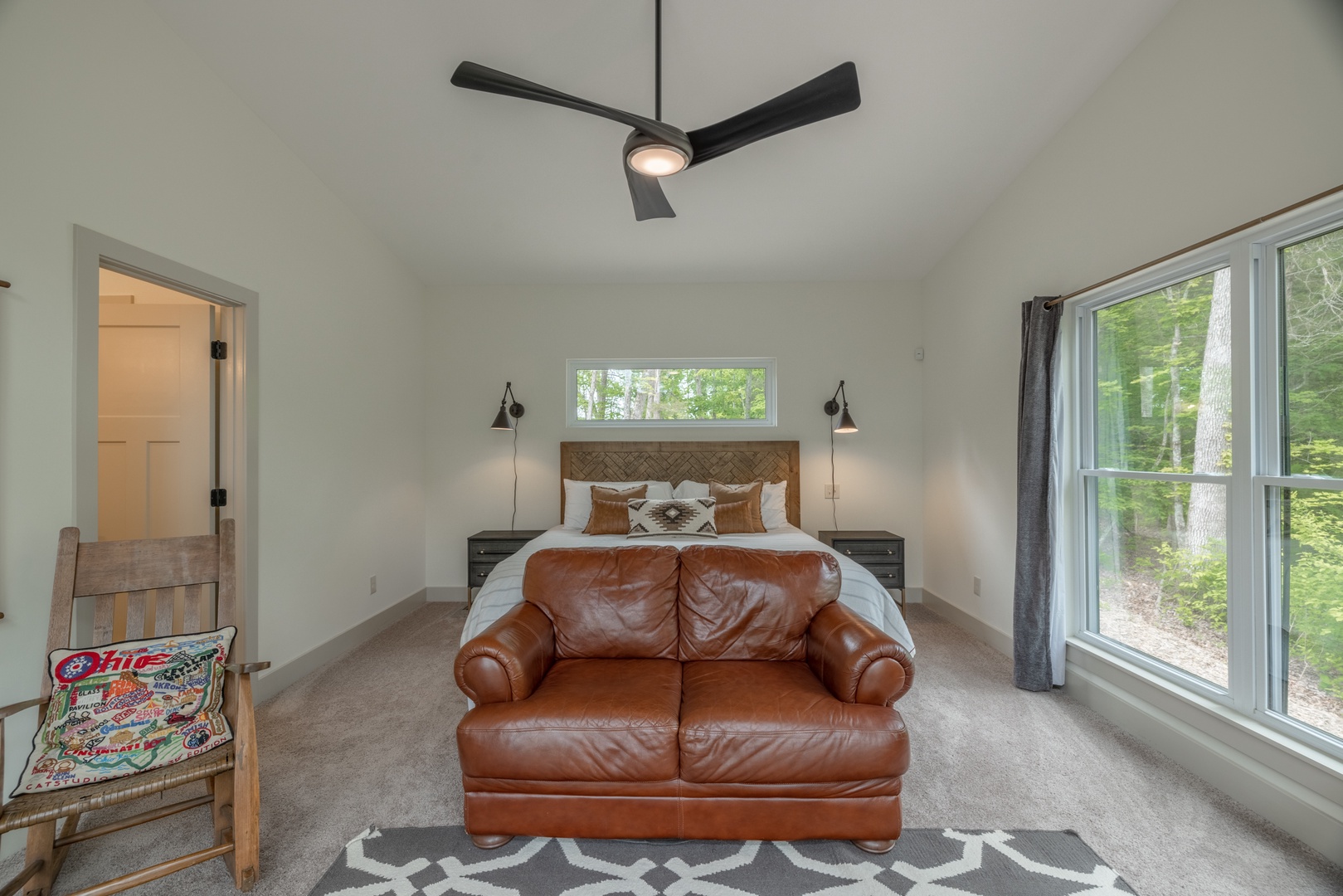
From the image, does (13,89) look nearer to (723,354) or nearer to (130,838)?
(130,838)

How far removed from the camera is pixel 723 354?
5008mm

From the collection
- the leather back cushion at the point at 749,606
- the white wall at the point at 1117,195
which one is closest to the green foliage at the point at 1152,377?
the white wall at the point at 1117,195

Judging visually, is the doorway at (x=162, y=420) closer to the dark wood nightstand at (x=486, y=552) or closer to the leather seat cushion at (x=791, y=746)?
the dark wood nightstand at (x=486, y=552)

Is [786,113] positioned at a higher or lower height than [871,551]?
higher

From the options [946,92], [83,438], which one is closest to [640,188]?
[946,92]

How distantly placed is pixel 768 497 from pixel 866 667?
103 inches

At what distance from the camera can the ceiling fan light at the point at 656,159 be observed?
2064 millimetres

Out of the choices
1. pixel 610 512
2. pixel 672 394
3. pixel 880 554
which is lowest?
pixel 880 554

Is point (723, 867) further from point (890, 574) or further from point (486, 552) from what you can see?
point (486, 552)

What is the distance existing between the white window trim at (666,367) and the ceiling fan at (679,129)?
2777mm

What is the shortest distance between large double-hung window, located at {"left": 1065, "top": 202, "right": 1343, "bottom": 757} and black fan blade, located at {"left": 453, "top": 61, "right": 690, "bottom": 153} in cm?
204

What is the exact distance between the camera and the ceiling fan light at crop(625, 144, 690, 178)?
2064 mm

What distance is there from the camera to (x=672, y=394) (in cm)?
509

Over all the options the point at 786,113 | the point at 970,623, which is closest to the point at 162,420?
the point at 786,113
